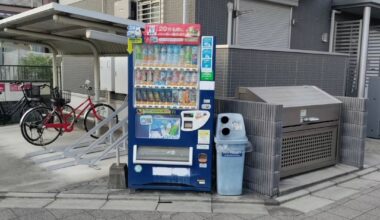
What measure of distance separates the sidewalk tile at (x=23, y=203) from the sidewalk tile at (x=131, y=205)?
73cm

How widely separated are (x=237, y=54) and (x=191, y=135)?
2.09 metres

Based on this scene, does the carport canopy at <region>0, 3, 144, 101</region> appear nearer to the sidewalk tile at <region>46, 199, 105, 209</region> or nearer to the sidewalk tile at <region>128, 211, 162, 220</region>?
the sidewalk tile at <region>46, 199, 105, 209</region>

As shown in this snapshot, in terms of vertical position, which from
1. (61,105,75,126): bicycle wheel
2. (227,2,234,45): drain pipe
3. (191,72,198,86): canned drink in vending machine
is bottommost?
(61,105,75,126): bicycle wheel

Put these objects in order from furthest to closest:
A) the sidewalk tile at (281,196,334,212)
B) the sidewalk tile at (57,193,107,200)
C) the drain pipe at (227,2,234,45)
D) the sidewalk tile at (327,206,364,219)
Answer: the drain pipe at (227,2,234,45) → the sidewalk tile at (57,193,107,200) → the sidewalk tile at (281,196,334,212) → the sidewalk tile at (327,206,364,219)

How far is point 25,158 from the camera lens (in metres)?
6.10

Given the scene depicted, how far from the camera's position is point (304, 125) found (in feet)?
17.4

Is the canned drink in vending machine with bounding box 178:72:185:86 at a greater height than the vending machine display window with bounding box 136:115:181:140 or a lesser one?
greater

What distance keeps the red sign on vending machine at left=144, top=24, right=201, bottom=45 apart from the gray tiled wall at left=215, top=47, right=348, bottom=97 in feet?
5.20

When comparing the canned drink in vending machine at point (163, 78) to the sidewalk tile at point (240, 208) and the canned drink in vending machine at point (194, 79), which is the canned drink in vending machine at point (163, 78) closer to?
the canned drink in vending machine at point (194, 79)

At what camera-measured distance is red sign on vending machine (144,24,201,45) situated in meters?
4.45

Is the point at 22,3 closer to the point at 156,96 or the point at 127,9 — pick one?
the point at 127,9

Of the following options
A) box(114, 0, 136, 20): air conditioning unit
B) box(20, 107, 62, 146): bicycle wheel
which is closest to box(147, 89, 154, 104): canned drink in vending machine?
box(20, 107, 62, 146): bicycle wheel

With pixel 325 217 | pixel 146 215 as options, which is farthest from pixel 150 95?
pixel 325 217

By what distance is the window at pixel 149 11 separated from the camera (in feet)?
26.0
